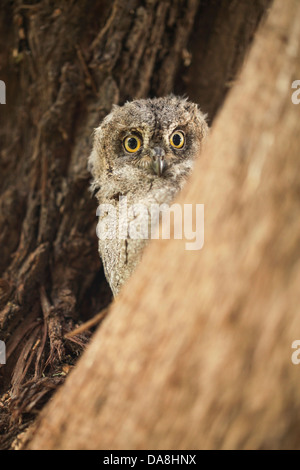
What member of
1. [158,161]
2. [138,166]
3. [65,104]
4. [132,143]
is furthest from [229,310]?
[65,104]

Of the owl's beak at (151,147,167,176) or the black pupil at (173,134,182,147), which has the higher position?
the black pupil at (173,134,182,147)

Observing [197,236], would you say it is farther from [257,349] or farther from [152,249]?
[257,349]

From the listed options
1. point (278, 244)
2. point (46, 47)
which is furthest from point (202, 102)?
point (278, 244)

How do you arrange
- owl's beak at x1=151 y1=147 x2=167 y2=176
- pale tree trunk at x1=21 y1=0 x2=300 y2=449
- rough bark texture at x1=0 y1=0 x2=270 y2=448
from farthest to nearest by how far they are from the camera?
1. rough bark texture at x1=0 y1=0 x2=270 y2=448
2. owl's beak at x1=151 y1=147 x2=167 y2=176
3. pale tree trunk at x1=21 y1=0 x2=300 y2=449

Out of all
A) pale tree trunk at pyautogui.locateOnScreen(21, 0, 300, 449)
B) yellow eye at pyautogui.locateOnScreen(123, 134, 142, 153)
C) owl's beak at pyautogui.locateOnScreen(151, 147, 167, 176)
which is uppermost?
yellow eye at pyautogui.locateOnScreen(123, 134, 142, 153)

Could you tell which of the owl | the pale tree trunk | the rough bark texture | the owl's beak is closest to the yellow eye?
the owl

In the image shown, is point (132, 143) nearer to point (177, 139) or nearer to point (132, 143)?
point (132, 143)

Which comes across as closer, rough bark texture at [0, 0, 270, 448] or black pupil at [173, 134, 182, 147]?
black pupil at [173, 134, 182, 147]

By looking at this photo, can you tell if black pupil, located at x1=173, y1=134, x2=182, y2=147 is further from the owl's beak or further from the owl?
the owl's beak
